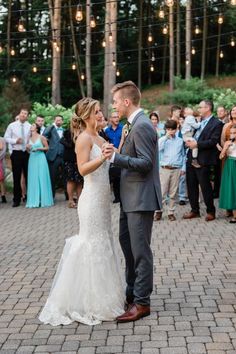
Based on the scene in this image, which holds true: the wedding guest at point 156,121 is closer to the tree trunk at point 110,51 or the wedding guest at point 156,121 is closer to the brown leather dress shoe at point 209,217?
the brown leather dress shoe at point 209,217

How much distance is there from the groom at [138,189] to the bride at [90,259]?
0.23m

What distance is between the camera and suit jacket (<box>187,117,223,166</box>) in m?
9.84

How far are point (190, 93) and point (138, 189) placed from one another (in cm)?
2634

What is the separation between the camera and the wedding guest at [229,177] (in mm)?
9914

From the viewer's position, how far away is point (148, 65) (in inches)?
1903

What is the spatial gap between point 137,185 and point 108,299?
3.53 feet

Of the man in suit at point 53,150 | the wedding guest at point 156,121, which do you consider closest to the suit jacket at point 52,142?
the man in suit at point 53,150

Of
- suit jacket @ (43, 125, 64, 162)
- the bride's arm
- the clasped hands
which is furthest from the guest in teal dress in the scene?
the clasped hands

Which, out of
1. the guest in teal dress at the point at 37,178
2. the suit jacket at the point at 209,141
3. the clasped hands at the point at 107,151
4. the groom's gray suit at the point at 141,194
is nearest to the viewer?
the clasped hands at the point at 107,151

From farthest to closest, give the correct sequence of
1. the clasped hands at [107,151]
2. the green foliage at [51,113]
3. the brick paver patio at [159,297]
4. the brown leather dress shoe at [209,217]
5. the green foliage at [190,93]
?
the green foliage at [190,93] → the green foliage at [51,113] → the brown leather dress shoe at [209,217] → the clasped hands at [107,151] → the brick paver patio at [159,297]

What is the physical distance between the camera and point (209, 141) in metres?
9.84

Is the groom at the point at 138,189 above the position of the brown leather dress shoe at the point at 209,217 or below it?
above

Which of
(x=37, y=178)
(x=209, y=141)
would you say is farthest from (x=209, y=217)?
(x=37, y=178)

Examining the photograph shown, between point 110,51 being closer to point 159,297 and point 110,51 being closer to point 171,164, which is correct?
point 171,164
